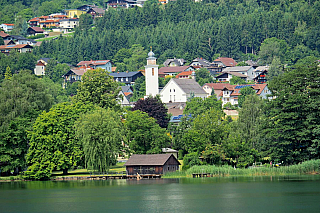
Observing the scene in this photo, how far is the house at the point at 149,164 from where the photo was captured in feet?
226

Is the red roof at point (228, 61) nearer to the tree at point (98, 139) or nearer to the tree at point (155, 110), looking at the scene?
the tree at point (155, 110)

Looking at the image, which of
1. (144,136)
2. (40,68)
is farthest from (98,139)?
(40,68)

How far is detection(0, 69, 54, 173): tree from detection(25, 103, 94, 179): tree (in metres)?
1.75

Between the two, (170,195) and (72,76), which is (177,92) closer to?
(72,76)

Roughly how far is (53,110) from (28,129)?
12.4 ft

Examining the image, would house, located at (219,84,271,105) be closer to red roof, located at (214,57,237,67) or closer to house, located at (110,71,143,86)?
house, located at (110,71,143,86)

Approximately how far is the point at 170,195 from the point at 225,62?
403 ft

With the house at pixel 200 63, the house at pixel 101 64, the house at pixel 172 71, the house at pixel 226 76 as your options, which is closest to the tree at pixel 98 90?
the house at pixel 226 76

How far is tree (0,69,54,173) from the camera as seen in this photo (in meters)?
68.8

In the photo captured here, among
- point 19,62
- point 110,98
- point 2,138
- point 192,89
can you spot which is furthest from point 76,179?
point 19,62

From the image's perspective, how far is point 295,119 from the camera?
65.9 meters

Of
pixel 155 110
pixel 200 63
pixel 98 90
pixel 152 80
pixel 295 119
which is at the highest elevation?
pixel 200 63

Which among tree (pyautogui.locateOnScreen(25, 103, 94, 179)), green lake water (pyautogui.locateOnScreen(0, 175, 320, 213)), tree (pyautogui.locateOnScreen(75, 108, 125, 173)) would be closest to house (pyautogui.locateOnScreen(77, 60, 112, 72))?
tree (pyautogui.locateOnScreen(25, 103, 94, 179))

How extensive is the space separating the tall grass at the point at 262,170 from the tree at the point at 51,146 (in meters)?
A: 14.0
